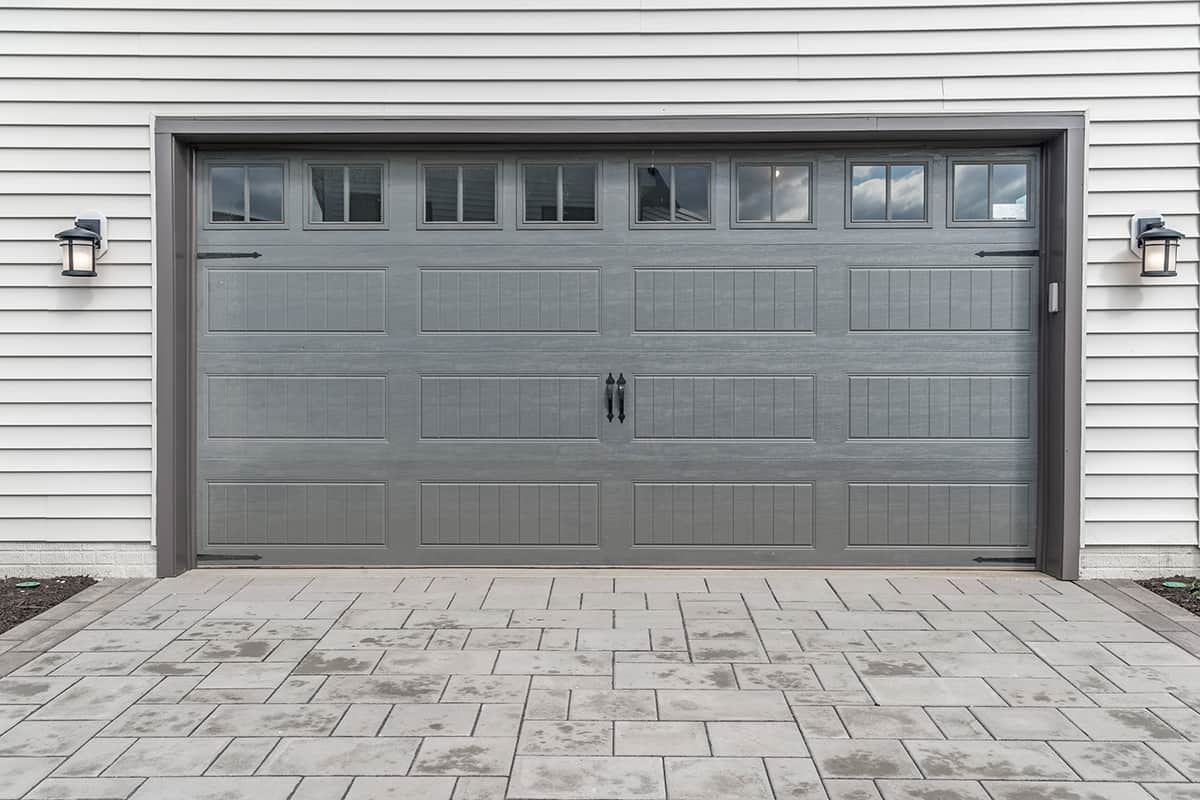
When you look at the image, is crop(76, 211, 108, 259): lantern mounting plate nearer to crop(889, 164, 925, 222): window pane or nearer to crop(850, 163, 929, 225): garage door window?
crop(850, 163, 929, 225): garage door window

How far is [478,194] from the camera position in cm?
479

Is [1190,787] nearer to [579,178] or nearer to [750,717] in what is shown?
[750,717]

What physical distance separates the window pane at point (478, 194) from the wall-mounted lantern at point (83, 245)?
1882 millimetres

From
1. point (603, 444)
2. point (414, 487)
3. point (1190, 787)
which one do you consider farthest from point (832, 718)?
point (414, 487)

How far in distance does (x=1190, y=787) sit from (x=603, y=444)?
300 cm

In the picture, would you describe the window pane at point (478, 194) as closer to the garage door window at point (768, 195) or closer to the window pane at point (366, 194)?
the window pane at point (366, 194)

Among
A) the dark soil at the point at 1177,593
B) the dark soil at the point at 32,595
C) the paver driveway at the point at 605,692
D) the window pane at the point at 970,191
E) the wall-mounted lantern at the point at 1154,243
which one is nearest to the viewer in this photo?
the paver driveway at the point at 605,692

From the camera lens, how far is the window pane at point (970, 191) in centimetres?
472

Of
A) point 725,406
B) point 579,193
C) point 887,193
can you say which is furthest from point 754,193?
point 725,406

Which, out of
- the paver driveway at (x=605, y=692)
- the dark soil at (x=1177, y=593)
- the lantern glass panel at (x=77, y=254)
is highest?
the lantern glass panel at (x=77, y=254)

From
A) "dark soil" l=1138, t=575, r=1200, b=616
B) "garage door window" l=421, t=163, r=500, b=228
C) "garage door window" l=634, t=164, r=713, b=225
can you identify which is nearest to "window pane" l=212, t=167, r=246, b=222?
"garage door window" l=421, t=163, r=500, b=228

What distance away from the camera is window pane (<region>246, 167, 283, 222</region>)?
4.79m

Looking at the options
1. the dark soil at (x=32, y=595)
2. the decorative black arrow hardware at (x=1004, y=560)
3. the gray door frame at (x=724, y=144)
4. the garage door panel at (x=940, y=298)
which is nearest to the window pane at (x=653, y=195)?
the gray door frame at (x=724, y=144)

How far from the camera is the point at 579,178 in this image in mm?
4789
